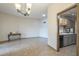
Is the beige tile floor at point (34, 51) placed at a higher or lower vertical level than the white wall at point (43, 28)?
lower

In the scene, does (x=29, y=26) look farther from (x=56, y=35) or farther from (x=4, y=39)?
(x=56, y=35)

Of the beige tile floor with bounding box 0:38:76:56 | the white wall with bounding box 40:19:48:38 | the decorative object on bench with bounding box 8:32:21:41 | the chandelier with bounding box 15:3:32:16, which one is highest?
the chandelier with bounding box 15:3:32:16

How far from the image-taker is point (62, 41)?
5.05 m

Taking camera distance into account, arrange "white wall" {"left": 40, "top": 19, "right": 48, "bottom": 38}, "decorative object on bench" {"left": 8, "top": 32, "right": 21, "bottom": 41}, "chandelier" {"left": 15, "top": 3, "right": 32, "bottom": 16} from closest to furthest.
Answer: "chandelier" {"left": 15, "top": 3, "right": 32, "bottom": 16}, "decorative object on bench" {"left": 8, "top": 32, "right": 21, "bottom": 41}, "white wall" {"left": 40, "top": 19, "right": 48, "bottom": 38}

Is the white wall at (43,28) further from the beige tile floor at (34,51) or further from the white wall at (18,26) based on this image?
the beige tile floor at (34,51)

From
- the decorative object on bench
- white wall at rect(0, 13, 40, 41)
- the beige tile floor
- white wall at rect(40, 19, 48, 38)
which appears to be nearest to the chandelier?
the beige tile floor

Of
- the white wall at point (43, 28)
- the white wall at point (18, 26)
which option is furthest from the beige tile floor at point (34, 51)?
the white wall at point (43, 28)

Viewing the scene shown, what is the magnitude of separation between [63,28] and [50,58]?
5.41 meters

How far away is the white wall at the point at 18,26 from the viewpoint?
22.9 feet

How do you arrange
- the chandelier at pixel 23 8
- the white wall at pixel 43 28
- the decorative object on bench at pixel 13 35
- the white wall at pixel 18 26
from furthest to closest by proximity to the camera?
the white wall at pixel 43 28 → the decorative object on bench at pixel 13 35 → the white wall at pixel 18 26 → the chandelier at pixel 23 8

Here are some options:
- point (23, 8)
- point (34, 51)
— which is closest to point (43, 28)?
point (23, 8)

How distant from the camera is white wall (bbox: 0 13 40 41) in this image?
22.9 ft

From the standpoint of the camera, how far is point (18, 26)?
8.37 metres

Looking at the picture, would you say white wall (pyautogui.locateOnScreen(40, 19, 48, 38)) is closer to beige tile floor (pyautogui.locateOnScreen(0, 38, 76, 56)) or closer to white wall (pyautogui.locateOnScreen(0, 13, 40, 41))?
white wall (pyautogui.locateOnScreen(0, 13, 40, 41))
